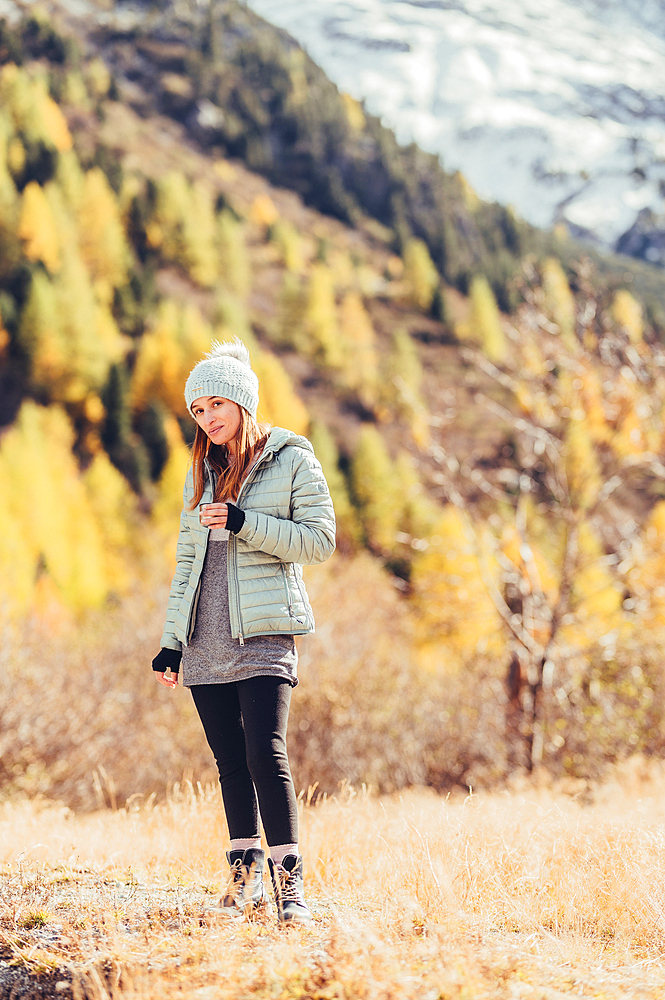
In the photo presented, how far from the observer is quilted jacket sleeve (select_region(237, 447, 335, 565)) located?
2.51 meters

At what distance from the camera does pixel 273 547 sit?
251cm

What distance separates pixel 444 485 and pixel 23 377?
47712 millimetres

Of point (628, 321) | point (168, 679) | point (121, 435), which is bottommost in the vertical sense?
point (168, 679)

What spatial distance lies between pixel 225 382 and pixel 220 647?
0.85 m

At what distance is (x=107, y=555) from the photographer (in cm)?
4384

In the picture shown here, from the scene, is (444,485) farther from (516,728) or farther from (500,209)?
(500,209)

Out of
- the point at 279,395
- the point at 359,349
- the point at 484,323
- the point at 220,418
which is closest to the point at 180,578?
the point at 220,418

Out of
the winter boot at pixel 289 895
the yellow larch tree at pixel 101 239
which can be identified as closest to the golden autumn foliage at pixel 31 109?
the yellow larch tree at pixel 101 239

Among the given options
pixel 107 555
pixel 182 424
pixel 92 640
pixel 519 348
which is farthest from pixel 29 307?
pixel 519 348

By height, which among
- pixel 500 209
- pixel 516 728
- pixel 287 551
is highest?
pixel 500 209

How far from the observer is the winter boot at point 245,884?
248 centimetres

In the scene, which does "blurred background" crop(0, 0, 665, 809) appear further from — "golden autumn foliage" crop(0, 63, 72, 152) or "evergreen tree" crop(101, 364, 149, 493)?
"golden autumn foliage" crop(0, 63, 72, 152)

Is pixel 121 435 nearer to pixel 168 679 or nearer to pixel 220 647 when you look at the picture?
pixel 168 679

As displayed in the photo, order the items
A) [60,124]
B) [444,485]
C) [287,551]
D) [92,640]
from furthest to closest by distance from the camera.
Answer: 1. [60,124]
2. [92,640]
3. [444,485]
4. [287,551]
